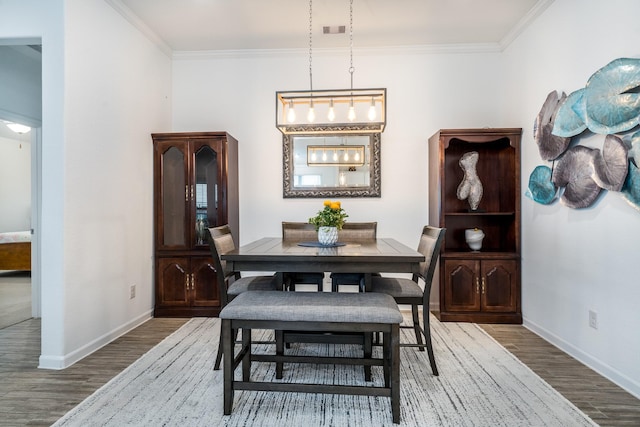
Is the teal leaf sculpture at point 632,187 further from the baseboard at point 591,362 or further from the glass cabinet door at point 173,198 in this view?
the glass cabinet door at point 173,198

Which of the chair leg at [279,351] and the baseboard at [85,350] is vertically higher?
the chair leg at [279,351]

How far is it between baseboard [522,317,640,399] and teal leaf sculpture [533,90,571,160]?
147 centimetres

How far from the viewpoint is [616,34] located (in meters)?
2.21

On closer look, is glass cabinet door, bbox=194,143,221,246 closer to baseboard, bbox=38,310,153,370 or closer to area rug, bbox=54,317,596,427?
baseboard, bbox=38,310,153,370

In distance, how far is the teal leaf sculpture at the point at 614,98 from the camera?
198 centimetres

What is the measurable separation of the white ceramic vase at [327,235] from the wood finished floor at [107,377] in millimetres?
1645

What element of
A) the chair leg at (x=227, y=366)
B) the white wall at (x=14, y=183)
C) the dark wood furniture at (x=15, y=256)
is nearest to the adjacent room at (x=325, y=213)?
the chair leg at (x=227, y=366)

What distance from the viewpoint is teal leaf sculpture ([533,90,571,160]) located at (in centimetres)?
270

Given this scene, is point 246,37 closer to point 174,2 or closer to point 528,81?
point 174,2

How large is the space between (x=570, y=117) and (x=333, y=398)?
8.26 ft

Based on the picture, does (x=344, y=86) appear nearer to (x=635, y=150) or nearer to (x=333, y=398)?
(x=635, y=150)

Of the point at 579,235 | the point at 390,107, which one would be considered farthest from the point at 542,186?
the point at 390,107

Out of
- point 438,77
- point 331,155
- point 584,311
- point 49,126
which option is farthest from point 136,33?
point 584,311

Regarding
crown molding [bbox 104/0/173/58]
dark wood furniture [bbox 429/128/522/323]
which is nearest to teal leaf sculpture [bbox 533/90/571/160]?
dark wood furniture [bbox 429/128/522/323]
